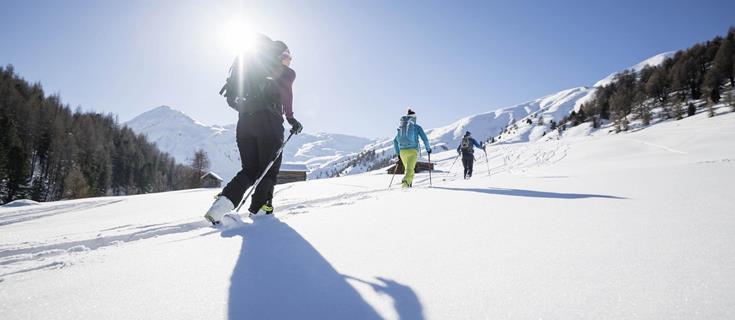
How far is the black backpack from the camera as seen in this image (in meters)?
3.55

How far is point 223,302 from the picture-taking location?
1240mm

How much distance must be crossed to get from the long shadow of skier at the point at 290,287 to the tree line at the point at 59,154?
52.0 metres

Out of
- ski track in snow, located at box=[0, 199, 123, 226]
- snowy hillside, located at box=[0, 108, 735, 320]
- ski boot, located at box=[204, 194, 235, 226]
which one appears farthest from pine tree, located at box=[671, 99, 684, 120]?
ski track in snow, located at box=[0, 199, 123, 226]

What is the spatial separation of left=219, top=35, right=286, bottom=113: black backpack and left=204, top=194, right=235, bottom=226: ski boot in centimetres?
104

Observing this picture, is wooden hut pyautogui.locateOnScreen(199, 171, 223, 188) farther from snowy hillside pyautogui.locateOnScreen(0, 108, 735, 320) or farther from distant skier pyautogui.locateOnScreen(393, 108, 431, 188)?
snowy hillside pyautogui.locateOnScreen(0, 108, 735, 320)

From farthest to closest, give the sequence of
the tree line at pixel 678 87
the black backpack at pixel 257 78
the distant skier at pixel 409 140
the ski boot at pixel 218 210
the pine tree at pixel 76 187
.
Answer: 1. the tree line at pixel 678 87
2. the pine tree at pixel 76 187
3. the distant skier at pixel 409 140
4. the black backpack at pixel 257 78
5. the ski boot at pixel 218 210

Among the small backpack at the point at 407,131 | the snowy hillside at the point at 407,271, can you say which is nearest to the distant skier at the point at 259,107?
the snowy hillside at the point at 407,271

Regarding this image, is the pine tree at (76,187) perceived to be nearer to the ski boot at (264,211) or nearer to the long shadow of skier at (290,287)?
the ski boot at (264,211)

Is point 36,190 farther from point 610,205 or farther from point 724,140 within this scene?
point 724,140

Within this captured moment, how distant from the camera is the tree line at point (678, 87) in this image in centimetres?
5982

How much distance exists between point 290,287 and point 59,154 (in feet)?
256

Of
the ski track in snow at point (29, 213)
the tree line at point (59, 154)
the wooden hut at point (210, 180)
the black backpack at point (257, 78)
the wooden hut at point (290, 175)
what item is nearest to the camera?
the black backpack at point (257, 78)

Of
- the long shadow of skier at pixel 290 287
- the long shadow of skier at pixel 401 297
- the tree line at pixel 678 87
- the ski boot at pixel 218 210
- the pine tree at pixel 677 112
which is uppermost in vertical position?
the tree line at pixel 678 87

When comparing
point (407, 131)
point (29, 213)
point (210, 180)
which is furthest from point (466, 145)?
point (210, 180)
